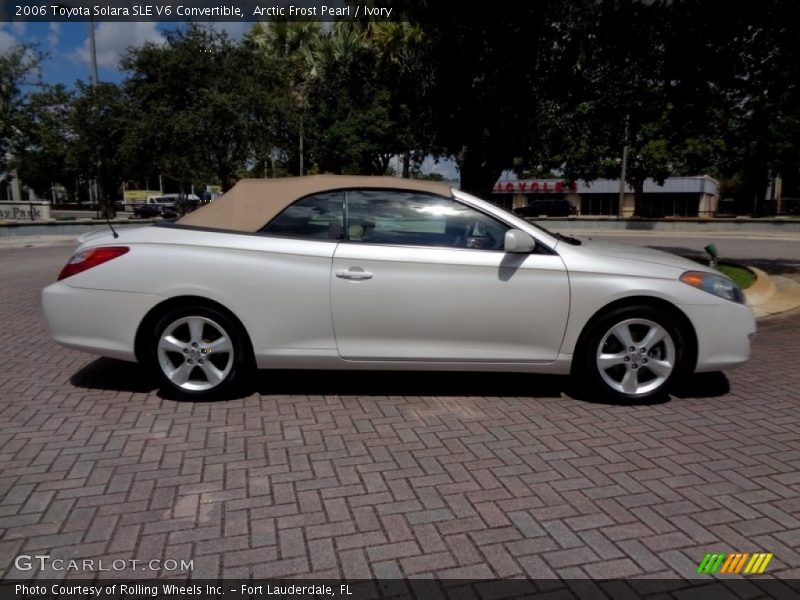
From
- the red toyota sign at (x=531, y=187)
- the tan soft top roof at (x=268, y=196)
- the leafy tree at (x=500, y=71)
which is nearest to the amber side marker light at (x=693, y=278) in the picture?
the tan soft top roof at (x=268, y=196)

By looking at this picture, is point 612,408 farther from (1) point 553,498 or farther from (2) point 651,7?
(2) point 651,7

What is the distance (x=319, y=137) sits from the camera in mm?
40812

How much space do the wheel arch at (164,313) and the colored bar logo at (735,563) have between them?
311 cm

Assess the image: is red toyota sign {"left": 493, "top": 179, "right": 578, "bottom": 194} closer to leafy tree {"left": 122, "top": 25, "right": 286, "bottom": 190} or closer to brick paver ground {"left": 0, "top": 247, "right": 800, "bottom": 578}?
leafy tree {"left": 122, "top": 25, "right": 286, "bottom": 190}

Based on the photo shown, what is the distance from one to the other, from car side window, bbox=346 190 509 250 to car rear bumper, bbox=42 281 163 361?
5.09 ft

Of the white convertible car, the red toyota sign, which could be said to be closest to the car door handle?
the white convertible car

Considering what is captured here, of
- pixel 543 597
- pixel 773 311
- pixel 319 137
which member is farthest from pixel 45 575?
pixel 319 137

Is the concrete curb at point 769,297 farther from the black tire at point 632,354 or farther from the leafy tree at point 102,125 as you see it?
the leafy tree at point 102,125

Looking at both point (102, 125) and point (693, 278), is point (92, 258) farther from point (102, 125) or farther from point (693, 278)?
point (102, 125)

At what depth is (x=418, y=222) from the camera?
4570 millimetres

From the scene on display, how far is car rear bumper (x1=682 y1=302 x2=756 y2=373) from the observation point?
4.48 metres

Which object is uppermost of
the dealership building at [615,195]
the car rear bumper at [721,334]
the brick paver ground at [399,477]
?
the dealership building at [615,195]

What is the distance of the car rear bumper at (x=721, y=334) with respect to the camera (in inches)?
177

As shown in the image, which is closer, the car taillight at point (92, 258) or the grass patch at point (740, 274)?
the car taillight at point (92, 258)
